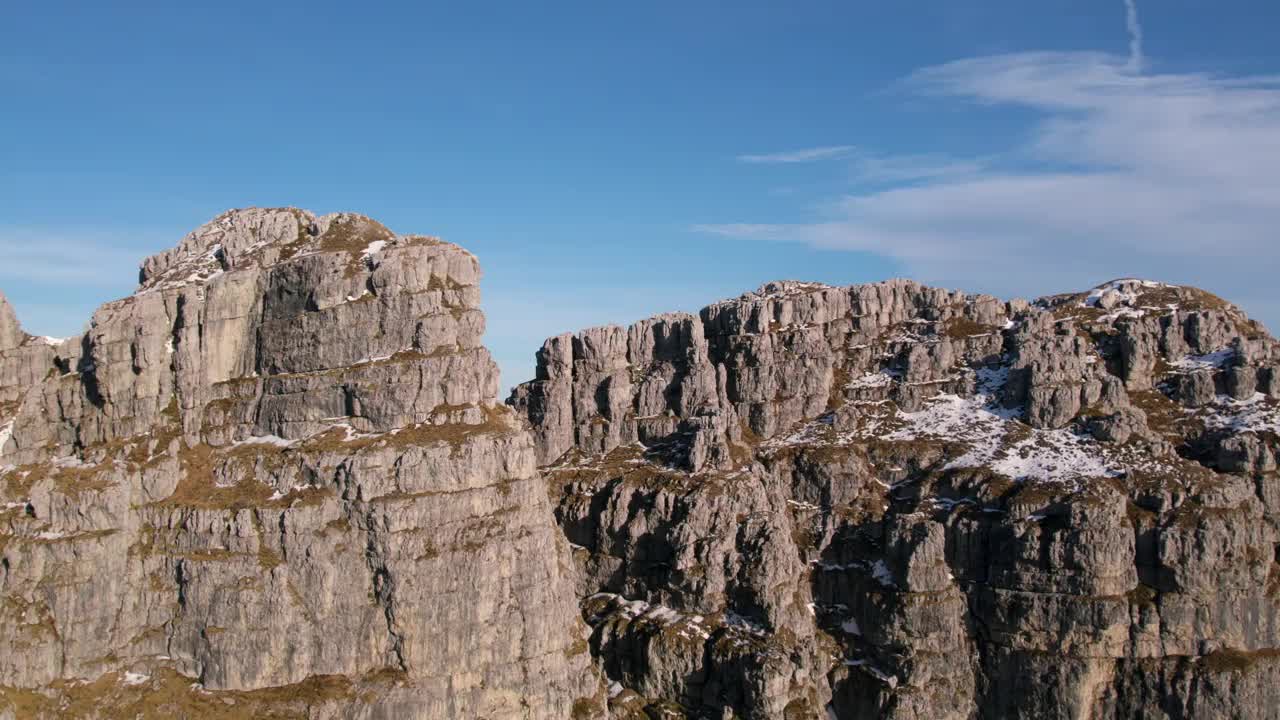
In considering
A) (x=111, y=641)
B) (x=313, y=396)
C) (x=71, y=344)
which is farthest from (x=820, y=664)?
(x=71, y=344)

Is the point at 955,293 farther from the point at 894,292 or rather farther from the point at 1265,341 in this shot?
the point at 1265,341

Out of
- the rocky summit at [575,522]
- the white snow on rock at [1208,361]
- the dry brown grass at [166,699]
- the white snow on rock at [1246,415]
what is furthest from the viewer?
the white snow on rock at [1208,361]

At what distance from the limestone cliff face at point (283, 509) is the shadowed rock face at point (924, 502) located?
19.2 meters

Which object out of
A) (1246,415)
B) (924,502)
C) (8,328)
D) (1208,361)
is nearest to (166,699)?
(8,328)

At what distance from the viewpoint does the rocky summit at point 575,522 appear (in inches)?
4845

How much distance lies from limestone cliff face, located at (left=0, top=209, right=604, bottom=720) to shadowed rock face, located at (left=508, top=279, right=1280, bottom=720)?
19.2 m

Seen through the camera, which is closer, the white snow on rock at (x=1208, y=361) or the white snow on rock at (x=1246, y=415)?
the white snow on rock at (x=1246, y=415)

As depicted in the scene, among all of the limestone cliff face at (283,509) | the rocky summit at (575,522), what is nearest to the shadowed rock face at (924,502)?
the rocky summit at (575,522)

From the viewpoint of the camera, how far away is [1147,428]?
156750mm

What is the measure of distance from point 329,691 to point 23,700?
32613 millimetres

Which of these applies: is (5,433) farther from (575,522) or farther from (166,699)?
(575,522)

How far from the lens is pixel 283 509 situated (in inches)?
4931

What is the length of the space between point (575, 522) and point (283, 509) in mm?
50456

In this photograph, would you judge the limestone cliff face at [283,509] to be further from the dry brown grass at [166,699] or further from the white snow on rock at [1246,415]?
the white snow on rock at [1246,415]
